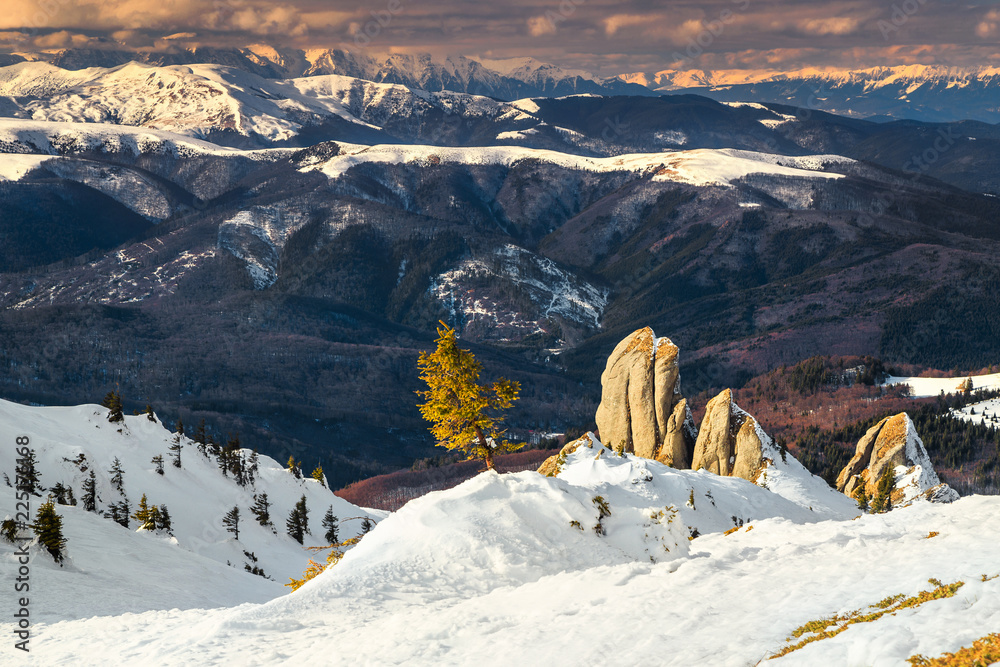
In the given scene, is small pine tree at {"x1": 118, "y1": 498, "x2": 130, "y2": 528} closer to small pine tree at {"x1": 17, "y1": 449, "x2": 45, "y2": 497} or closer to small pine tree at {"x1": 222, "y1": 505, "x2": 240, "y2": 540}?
small pine tree at {"x1": 17, "y1": 449, "x2": 45, "y2": 497}

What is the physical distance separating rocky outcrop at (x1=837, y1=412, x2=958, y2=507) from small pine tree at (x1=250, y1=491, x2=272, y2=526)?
8613cm

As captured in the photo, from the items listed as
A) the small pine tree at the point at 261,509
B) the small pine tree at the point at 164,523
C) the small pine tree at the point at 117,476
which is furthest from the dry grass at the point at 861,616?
the small pine tree at the point at 261,509

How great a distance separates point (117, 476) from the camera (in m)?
80.1

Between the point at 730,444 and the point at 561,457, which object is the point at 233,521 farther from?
the point at 730,444

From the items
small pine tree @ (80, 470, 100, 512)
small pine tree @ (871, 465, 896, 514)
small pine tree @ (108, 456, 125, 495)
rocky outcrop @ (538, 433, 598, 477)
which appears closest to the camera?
rocky outcrop @ (538, 433, 598, 477)

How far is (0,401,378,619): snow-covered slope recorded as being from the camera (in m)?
41.3

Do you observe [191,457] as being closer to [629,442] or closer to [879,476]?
[629,442]

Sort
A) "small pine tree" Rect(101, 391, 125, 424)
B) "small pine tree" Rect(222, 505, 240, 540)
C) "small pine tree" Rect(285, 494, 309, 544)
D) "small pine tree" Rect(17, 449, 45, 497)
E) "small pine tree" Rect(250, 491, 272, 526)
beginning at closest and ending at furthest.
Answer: "small pine tree" Rect(17, 449, 45, 497)
"small pine tree" Rect(222, 505, 240, 540)
"small pine tree" Rect(250, 491, 272, 526)
"small pine tree" Rect(101, 391, 125, 424)
"small pine tree" Rect(285, 494, 309, 544)

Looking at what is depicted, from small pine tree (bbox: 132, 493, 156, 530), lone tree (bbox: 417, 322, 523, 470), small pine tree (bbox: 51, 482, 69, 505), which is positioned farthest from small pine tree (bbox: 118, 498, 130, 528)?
lone tree (bbox: 417, 322, 523, 470)

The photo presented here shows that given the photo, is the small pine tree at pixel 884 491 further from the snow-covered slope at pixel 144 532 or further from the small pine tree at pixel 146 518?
the small pine tree at pixel 146 518

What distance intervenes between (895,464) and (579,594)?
92.1m

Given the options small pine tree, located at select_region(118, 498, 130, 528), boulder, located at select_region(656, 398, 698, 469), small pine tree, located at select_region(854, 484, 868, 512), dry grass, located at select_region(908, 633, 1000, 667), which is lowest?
small pine tree, located at select_region(854, 484, 868, 512)

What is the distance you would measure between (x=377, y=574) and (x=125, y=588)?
64.5 feet

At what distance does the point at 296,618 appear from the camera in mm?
29578
